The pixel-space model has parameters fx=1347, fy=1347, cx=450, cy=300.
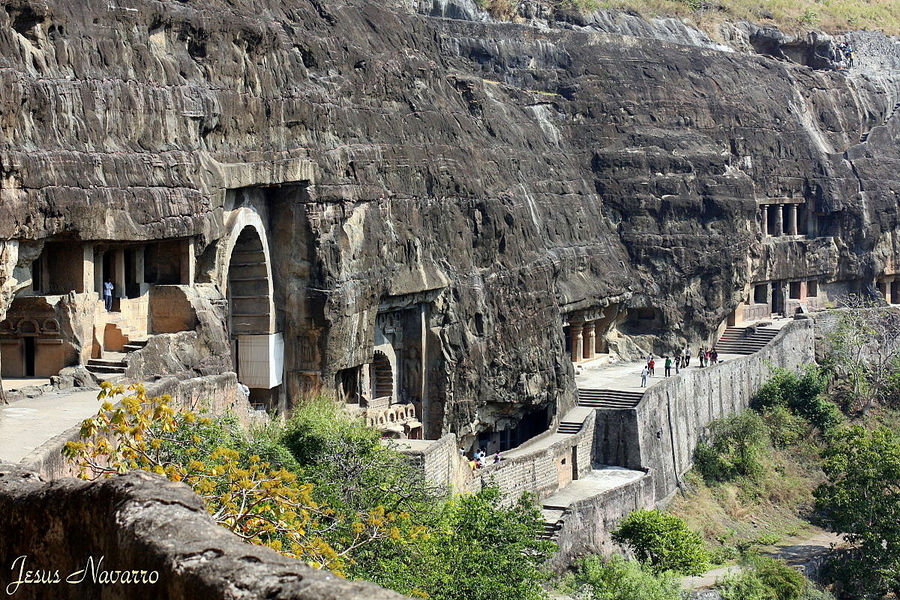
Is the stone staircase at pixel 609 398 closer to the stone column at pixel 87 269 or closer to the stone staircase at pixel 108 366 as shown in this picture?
the stone staircase at pixel 108 366

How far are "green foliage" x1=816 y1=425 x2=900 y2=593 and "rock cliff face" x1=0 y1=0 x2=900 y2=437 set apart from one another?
8407 mm

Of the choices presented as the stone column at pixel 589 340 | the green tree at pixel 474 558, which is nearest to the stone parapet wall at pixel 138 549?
the green tree at pixel 474 558

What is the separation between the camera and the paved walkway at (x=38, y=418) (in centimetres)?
1792

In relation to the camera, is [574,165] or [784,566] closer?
[784,566]

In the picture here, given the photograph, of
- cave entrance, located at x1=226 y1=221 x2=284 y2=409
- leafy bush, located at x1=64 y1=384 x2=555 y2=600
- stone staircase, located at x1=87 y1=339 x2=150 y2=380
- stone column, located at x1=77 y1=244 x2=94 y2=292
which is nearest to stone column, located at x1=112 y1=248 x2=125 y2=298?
stone column, located at x1=77 y1=244 x2=94 y2=292

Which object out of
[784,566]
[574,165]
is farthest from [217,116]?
[574,165]

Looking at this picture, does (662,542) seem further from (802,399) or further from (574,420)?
(802,399)

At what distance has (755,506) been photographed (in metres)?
43.2

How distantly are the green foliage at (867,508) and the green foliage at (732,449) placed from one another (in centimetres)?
516

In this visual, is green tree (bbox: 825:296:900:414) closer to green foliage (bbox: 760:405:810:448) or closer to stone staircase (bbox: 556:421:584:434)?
green foliage (bbox: 760:405:810:448)

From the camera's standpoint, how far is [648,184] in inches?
1964

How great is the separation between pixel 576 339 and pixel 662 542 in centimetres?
1355

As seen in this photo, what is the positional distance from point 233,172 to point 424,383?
10.0 m

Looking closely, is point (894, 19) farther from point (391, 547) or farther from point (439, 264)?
point (391, 547)
